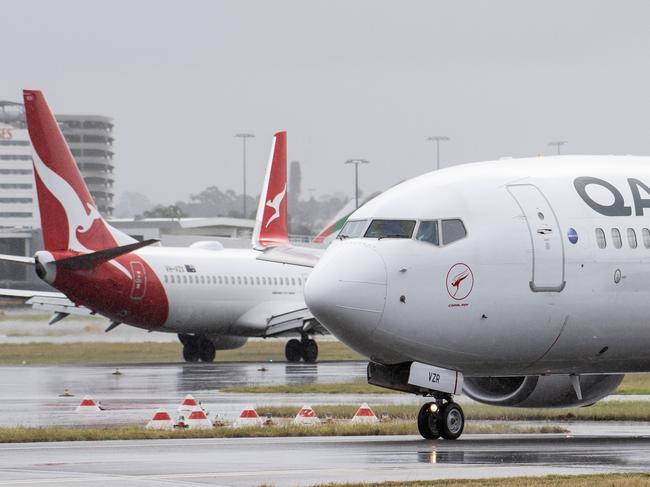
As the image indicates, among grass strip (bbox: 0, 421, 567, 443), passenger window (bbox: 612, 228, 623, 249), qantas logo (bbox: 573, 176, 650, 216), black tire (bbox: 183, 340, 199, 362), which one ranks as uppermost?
qantas logo (bbox: 573, 176, 650, 216)

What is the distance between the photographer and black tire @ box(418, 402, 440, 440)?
21875 mm

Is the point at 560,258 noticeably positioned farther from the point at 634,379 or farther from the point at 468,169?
the point at 634,379

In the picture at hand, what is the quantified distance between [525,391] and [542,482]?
8.00 meters

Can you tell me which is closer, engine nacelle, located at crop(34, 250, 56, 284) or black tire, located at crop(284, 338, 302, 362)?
engine nacelle, located at crop(34, 250, 56, 284)

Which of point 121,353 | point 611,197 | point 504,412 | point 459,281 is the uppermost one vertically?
point 611,197

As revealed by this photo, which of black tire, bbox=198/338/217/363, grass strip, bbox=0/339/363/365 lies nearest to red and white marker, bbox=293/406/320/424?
grass strip, bbox=0/339/363/365

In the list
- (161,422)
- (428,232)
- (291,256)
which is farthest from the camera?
(291,256)

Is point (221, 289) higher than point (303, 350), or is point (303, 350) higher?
point (221, 289)

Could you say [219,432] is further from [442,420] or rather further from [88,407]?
[88,407]

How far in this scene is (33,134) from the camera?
46750mm

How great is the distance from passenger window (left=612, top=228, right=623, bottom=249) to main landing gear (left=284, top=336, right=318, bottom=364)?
1307 inches

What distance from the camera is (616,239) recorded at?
22.7m

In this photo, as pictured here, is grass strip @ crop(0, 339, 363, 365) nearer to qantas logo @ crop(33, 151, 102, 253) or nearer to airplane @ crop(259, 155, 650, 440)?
qantas logo @ crop(33, 151, 102, 253)

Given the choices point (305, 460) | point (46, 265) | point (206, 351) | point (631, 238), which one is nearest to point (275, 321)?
point (206, 351)
